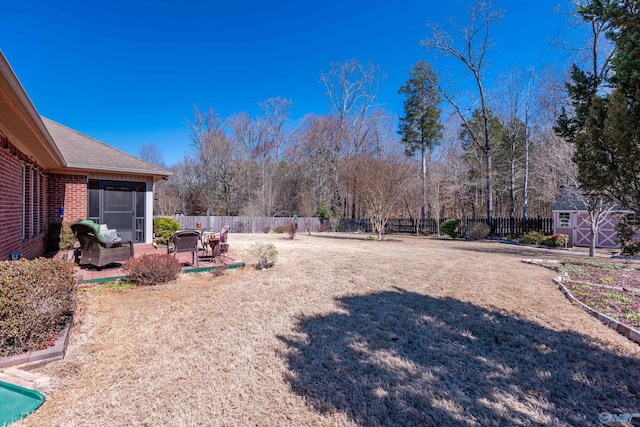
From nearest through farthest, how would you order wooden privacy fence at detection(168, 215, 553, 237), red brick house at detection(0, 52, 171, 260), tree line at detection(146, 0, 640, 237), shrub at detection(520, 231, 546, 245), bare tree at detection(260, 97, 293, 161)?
1. red brick house at detection(0, 52, 171, 260)
2. shrub at detection(520, 231, 546, 245)
3. wooden privacy fence at detection(168, 215, 553, 237)
4. tree line at detection(146, 0, 640, 237)
5. bare tree at detection(260, 97, 293, 161)

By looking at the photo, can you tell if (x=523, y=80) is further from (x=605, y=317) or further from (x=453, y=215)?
(x=605, y=317)

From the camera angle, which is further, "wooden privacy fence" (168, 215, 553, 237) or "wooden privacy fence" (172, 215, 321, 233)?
"wooden privacy fence" (172, 215, 321, 233)

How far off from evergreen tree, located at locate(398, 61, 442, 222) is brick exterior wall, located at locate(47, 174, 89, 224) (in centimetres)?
2333

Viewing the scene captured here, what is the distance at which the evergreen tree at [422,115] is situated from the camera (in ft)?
88.2

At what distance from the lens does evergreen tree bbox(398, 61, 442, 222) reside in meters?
26.9

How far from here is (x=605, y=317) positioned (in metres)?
4.23

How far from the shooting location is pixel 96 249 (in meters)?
5.91

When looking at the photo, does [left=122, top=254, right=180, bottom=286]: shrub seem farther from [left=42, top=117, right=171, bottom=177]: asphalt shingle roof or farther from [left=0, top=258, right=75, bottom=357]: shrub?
[left=42, top=117, right=171, bottom=177]: asphalt shingle roof

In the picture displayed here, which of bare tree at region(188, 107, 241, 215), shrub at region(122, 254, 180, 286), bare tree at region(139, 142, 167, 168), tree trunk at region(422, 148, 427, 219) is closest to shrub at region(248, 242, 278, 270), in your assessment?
shrub at region(122, 254, 180, 286)

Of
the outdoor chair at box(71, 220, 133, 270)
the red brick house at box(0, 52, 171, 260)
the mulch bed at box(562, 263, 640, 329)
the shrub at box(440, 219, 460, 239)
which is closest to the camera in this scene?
the mulch bed at box(562, 263, 640, 329)

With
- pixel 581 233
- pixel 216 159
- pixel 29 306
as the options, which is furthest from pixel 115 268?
pixel 216 159

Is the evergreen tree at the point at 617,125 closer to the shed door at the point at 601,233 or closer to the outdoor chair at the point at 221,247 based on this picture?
the outdoor chair at the point at 221,247

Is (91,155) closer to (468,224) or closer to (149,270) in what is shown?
A: (149,270)

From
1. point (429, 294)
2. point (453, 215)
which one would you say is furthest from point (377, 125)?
point (429, 294)
